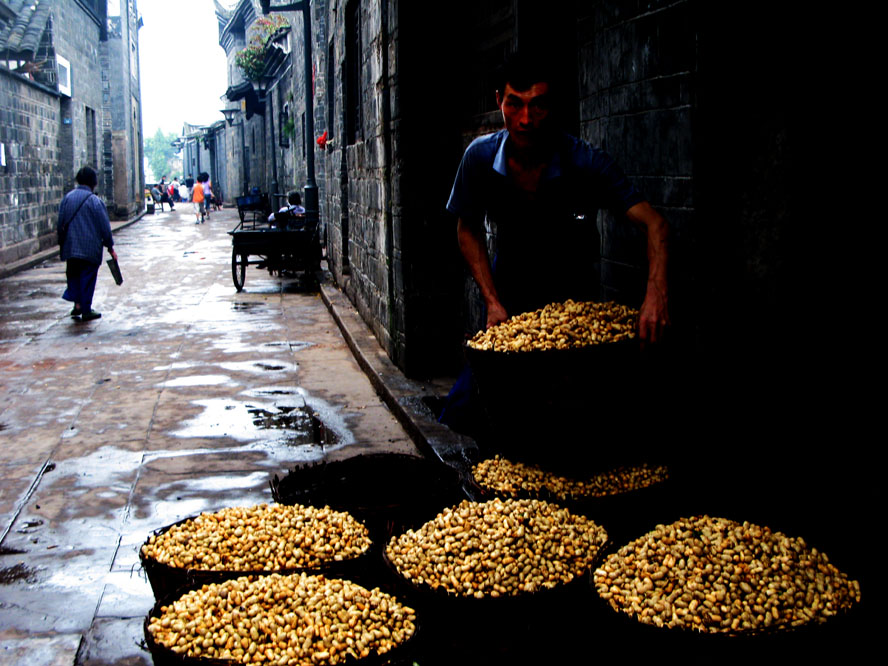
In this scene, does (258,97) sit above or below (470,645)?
above

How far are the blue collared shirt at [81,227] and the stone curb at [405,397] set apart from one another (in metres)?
3.11

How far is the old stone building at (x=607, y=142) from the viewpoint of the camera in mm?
3119

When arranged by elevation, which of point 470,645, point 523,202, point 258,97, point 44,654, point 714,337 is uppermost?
point 258,97

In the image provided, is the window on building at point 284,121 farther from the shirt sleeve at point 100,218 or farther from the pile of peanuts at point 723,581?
the pile of peanuts at point 723,581

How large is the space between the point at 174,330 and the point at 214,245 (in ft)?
45.1

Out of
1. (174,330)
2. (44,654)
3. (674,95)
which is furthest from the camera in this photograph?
(174,330)

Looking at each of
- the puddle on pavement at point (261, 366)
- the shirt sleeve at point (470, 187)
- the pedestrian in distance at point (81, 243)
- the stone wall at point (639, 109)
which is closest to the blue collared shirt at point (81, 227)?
the pedestrian in distance at point (81, 243)

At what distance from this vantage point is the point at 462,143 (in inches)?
266

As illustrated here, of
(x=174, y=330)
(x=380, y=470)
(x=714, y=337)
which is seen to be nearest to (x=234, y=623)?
(x=380, y=470)

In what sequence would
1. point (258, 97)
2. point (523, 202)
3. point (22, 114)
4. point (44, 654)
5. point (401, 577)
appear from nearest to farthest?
point (401, 577), point (44, 654), point (523, 202), point (22, 114), point (258, 97)

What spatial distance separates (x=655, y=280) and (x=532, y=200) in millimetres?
684

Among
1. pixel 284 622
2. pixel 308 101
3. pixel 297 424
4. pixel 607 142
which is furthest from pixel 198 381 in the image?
pixel 308 101

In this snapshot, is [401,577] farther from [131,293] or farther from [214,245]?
[214,245]

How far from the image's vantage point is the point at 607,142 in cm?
390
